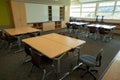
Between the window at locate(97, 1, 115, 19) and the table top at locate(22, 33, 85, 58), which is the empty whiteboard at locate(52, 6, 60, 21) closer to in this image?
the window at locate(97, 1, 115, 19)

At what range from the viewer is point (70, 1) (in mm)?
8836

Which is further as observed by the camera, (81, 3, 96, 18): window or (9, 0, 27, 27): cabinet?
(81, 3, 96, 18): window

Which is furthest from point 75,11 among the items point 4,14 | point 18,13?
point 4,14

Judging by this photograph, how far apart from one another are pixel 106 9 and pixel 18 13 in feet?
21.3

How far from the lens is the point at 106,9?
7234mm

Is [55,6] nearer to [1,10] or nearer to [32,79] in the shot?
[1,10]

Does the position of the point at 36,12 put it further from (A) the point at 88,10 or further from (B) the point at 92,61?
(B) the point at 92,61

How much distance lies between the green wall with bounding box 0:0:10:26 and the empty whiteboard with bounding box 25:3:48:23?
1.15m

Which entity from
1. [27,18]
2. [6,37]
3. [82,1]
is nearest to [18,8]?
[27,18]

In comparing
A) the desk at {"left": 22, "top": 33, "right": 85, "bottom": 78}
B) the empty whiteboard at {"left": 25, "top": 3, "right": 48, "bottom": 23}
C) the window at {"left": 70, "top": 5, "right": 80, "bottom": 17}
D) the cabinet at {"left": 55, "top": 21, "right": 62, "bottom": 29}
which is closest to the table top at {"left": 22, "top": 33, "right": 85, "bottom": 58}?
the desk at {"left": 22, "top": 33, "right": 85, "bottom": 78}

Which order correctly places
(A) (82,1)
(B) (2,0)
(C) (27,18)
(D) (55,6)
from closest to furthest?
(B) (2,0) → (C) (27,18) → (D) (55,6) → (A) (82,1)

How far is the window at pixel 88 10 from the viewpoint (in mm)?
7912

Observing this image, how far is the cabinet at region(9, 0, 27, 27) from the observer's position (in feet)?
17.5

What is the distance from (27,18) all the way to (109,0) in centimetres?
612
